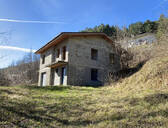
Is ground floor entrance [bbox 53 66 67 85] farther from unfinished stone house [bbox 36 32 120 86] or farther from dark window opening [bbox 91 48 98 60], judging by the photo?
dark window opening [bbox 91 48 98 60]

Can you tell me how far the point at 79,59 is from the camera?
15789 mm

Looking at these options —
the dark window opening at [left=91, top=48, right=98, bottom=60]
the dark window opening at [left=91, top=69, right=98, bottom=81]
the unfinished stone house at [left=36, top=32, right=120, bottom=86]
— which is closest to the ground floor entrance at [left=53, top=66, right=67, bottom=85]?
the unfinished stone house at [left=36, top=32, right=120, bottom=86]

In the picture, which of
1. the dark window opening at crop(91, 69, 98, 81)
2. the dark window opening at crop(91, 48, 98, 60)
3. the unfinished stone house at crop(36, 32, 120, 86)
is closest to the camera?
the unfinished stone house at crop(36, 32, 120, 86)

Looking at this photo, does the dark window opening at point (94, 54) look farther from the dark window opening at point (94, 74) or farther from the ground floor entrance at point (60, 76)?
the ground floor entrance at point (60, 76)

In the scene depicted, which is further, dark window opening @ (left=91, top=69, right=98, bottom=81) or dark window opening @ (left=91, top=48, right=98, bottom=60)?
dark window opening @ (left=91, top=48, right=98, bottom=60)

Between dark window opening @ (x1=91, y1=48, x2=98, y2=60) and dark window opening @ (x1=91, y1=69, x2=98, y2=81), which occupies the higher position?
dark window opening @ (x1=91, y1=48, x2=98, y2=60)

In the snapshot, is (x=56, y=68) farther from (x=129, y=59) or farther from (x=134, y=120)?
(x=134, y=120)

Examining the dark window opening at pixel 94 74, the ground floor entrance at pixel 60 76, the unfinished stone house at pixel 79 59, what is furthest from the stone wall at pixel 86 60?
the ground floor entrance at pixel 60 76

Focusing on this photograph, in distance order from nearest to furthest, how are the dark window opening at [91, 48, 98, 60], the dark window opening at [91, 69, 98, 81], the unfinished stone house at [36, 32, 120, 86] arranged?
the unfinished stone house at [36, 32, 120, 86], the dark window opening at [91, 69, 98, 81], the dark window opening at [91, 48, 98, 60]

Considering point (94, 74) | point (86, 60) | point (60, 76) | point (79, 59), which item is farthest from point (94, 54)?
point (60, 76)

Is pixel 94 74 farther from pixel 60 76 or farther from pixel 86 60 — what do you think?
pixel 60 76

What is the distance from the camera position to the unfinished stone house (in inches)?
597

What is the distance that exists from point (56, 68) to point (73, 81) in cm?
348

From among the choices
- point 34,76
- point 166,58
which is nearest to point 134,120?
point 166,58
